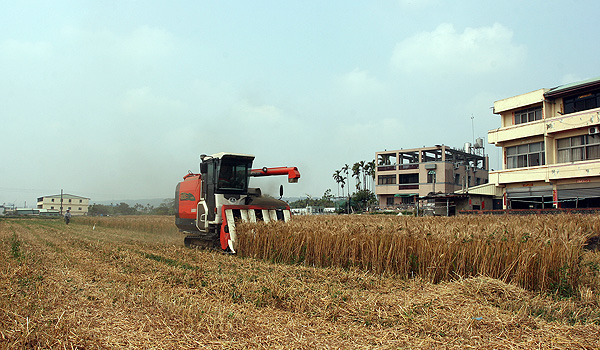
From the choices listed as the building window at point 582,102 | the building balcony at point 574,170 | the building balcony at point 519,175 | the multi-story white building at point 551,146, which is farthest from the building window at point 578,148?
the building window at point 582,102

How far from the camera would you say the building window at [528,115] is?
88.5 feet

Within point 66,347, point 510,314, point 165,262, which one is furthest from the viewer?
point 165,262

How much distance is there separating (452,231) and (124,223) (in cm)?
2937

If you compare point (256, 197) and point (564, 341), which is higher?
point (256, 197)

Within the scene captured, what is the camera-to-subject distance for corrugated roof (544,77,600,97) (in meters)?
23.6

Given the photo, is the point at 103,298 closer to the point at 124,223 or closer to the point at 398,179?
the point at 124,223

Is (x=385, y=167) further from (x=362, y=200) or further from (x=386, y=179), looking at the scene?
A: (x=362, y=200)

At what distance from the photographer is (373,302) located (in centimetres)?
585

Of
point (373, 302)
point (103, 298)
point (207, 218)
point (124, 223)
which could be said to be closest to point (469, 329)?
point (373, 302)

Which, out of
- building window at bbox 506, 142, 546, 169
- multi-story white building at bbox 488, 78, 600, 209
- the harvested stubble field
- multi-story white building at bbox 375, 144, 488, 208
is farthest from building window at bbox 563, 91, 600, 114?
multi-story white building at bbox 375, 144, 488, 208

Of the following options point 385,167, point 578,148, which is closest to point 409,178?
point 385,167

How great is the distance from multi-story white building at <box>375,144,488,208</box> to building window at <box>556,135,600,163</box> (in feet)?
137

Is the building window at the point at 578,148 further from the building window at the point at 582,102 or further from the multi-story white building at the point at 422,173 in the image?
the multi-story white building at the point at 422,173

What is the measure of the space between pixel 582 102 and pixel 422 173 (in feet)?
154
